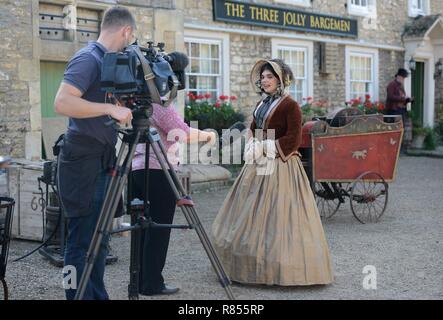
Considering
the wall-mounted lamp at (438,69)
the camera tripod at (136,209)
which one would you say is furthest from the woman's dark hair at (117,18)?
the wall-mounted lamp at (438,69)

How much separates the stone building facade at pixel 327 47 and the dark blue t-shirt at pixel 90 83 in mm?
8385

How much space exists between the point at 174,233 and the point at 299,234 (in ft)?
8.35

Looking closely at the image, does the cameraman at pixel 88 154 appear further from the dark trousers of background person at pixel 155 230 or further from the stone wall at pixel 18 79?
the stone wall at pixel 18 79

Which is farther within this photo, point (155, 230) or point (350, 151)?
point (350, 151)

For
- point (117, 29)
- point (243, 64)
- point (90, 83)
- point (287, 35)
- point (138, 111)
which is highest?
point (287, 35)

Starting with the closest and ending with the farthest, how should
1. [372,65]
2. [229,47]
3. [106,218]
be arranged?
[106,218] → [229,47] → [372,65]

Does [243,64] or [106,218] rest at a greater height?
[243,64]

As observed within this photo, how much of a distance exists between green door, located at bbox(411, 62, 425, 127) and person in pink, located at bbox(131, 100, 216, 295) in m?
15.4

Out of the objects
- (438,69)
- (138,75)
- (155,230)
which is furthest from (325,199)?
(438,69)

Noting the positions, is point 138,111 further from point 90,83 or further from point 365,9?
point 365,9

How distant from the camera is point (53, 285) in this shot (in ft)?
17.2

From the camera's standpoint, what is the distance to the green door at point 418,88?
19.1 metres

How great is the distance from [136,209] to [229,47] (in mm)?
9430

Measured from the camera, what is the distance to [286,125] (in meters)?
5.38
